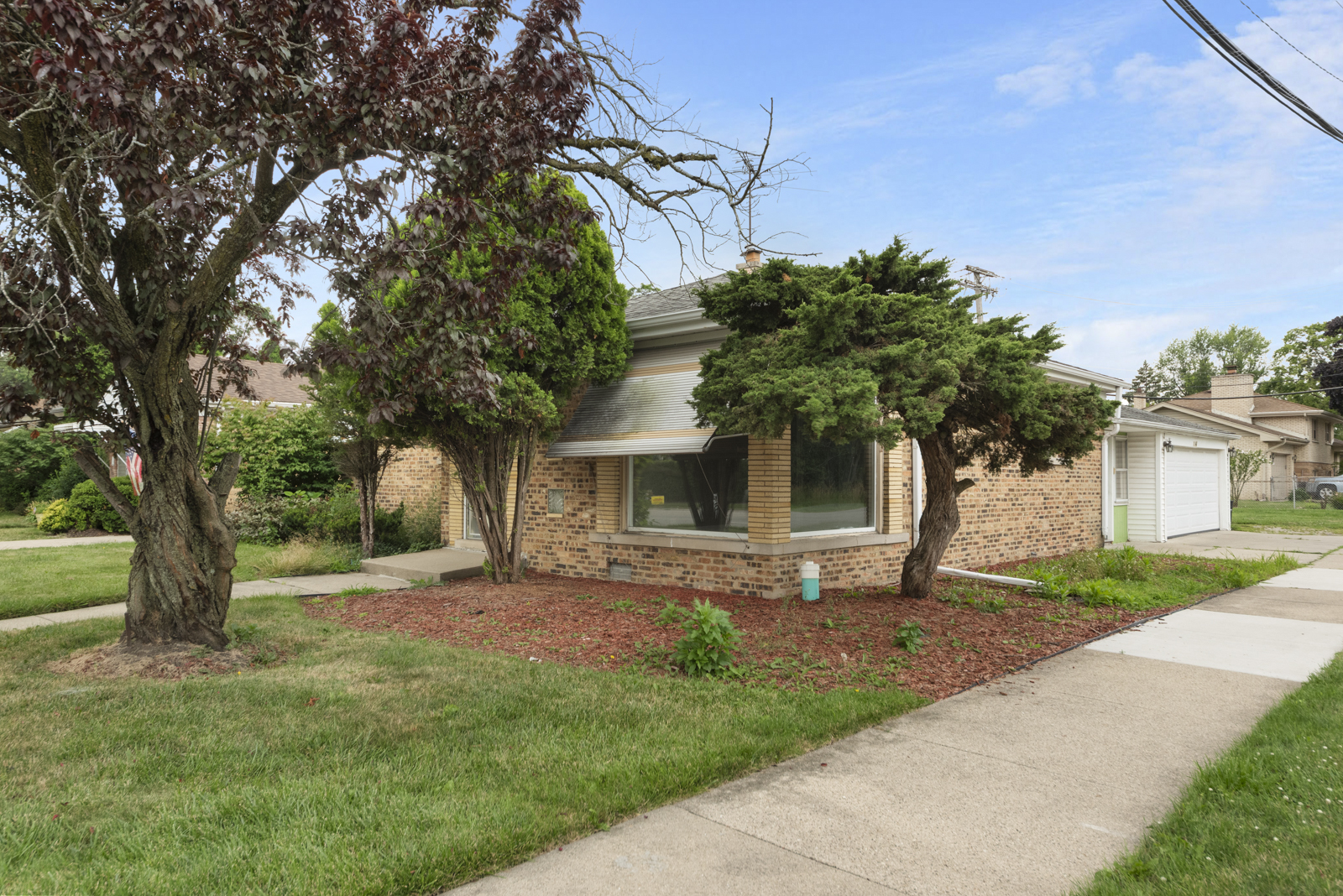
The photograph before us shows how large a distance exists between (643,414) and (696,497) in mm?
1287

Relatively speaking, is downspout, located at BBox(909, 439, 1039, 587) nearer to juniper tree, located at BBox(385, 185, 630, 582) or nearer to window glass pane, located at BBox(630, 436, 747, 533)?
window glass pane, located at BBox(630, 436, 747, 533)

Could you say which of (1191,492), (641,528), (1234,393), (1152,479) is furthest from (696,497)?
(1234,393)

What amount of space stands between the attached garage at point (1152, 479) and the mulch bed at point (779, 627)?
8.52m

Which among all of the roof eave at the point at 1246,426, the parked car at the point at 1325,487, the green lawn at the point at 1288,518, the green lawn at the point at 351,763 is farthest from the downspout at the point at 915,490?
the parked car at the point at 1325,487

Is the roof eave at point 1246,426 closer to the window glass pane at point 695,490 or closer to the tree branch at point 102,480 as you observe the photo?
the window glass pane at point 695,490

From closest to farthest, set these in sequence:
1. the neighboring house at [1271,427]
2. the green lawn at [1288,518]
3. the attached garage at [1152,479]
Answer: the attached garage at [1152,479] → the green lawn at [1288,518] → the neighboring house at [1271,427]

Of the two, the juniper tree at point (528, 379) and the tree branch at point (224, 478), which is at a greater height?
the juniper tree at point (528, 379)

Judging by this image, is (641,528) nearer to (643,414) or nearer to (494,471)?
(643,414)

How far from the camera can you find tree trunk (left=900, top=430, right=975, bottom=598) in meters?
8.53

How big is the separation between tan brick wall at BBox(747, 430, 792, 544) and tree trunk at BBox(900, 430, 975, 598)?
5.01 feet

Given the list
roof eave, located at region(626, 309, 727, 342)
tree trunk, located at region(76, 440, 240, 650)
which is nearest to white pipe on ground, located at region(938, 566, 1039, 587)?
roof eave, located at region(626, 309, 727, 342)

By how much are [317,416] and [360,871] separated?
13.3 metres

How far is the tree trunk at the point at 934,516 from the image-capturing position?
853cm

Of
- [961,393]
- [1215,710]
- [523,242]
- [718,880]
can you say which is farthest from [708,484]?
[718,880]
